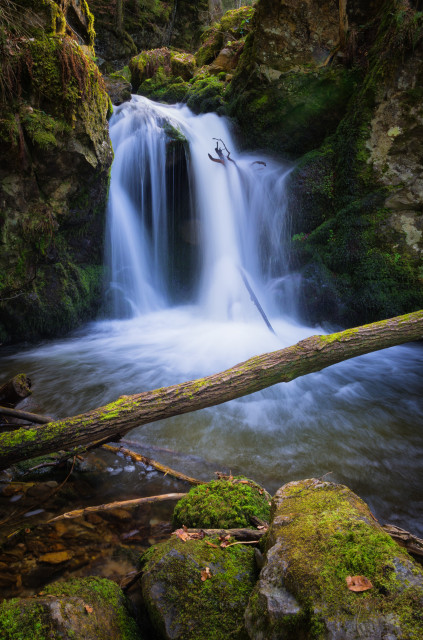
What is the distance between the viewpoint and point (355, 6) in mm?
8211

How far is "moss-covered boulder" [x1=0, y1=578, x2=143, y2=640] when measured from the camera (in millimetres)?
1081

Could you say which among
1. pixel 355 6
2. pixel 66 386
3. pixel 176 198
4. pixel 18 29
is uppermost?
pixel 355 6

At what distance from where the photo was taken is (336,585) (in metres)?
1.01

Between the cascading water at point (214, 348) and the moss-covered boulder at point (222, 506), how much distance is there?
74 cm

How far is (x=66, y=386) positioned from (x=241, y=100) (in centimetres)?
1021

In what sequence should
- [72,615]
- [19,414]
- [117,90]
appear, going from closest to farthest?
[72,615], [19,414], [117,90]

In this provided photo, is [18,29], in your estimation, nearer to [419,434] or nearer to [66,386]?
[66,386]

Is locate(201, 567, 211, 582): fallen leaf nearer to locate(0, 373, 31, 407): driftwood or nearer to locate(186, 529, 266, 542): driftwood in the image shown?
locate(186, 529, 266, 542): driftwood

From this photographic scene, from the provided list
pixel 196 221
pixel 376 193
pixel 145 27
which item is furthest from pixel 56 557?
pixel 145 27

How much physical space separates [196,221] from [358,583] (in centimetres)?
1035

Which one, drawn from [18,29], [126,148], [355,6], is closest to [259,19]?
[355,6]

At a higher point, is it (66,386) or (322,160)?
(322,160)

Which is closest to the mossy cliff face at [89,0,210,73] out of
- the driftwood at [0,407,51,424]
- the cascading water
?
the cascading water

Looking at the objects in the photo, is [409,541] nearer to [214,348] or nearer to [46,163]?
[214,348]
